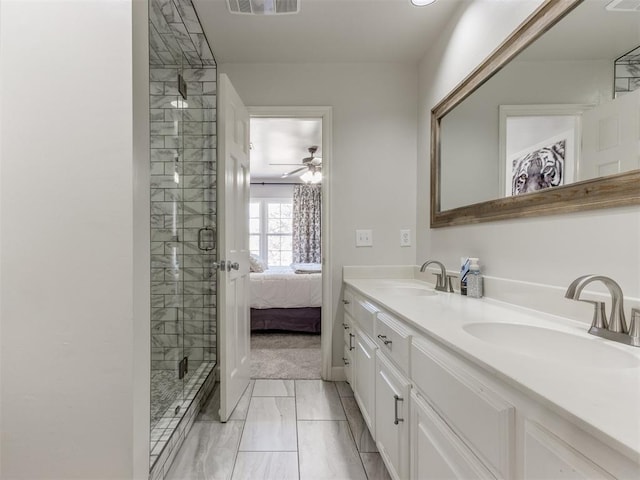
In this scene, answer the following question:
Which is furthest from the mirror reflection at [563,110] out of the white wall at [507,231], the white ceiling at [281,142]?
the white ceiling at [281,142]

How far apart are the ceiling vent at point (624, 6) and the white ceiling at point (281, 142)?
211 centimetres

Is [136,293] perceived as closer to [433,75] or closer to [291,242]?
[433,75]

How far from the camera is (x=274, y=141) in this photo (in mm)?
4145

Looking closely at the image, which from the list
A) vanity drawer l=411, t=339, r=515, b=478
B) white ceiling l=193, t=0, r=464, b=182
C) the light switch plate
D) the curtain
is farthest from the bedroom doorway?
vanity drawer l=411, t=339, r=515, b=478

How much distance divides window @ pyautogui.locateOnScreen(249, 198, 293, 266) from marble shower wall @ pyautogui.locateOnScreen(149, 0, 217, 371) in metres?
4.22

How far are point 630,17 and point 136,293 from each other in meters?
1.64

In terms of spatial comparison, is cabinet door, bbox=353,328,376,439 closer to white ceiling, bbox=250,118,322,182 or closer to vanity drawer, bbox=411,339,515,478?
vanity drawer, bbox=411,339,515,478

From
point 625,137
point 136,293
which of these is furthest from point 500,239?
point 136,293

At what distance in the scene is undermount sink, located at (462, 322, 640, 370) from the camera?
770 mm

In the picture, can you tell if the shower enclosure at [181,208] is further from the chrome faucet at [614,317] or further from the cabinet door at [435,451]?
the chrome faucet at [614,317]

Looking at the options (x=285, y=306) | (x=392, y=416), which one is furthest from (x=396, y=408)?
(x=285, y=306)

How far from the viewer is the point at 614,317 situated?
84cm

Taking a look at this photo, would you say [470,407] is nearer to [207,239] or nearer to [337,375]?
[337,375]

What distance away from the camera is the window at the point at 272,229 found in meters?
6.60
